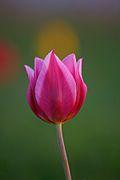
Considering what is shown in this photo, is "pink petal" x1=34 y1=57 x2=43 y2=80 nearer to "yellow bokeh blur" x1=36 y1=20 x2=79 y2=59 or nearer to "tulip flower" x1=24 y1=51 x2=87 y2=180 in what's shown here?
"tulip flower" x1=24 y1=51 x2=87 y2=180

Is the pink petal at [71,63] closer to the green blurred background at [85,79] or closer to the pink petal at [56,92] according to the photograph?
the pink petal at [56,92]

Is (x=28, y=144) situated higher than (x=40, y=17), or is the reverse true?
(x=40, y=17)
